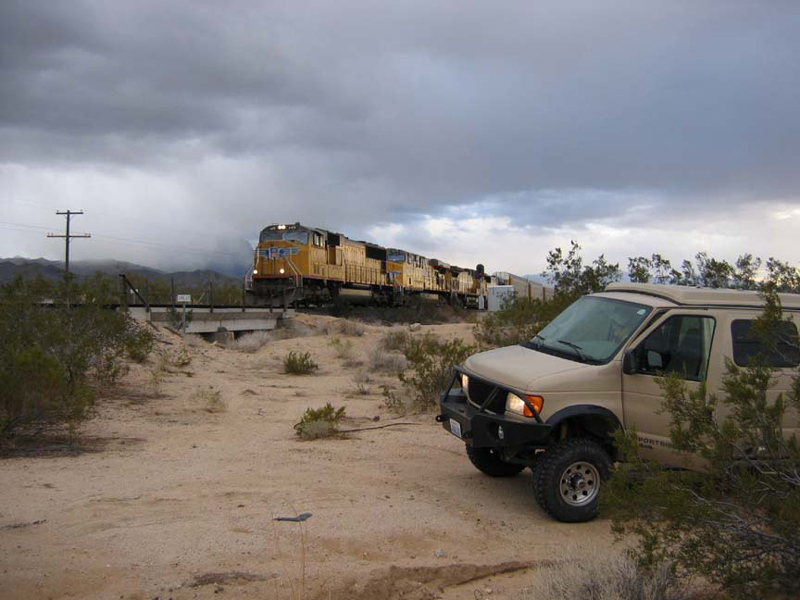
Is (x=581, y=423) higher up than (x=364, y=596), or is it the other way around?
(x=581, y=423)

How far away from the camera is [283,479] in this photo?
6691mm

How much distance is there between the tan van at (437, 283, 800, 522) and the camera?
5.35 meters

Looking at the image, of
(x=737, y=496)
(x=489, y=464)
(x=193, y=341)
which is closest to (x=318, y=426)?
(x=489, y=464)

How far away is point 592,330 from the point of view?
618 cm

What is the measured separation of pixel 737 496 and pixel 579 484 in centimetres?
205

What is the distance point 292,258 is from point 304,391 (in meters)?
18.1

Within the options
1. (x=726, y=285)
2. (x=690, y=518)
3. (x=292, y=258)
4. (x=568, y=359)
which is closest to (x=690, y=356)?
(x=568, y=359)

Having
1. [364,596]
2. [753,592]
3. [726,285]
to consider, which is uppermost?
[726,285]

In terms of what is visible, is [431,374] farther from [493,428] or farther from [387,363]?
[387,363]

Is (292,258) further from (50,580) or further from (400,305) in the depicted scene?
(50,580)

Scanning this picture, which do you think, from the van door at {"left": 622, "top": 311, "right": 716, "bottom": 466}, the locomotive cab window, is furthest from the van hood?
the locomotive cab window

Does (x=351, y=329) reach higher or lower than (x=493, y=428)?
higher

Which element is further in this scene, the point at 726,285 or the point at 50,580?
the point at 726,285

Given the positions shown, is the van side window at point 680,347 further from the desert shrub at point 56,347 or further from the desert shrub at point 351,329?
the desert shrub at point 351,329
